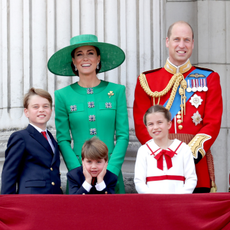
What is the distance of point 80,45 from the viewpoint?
13.0 ft

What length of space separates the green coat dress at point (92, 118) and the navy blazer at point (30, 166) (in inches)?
9.7

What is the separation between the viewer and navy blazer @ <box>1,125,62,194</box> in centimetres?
350

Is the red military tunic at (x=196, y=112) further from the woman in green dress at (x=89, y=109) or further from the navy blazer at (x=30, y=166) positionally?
the navy blazer at (x=30, y=166)

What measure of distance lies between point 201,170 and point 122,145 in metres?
0.62

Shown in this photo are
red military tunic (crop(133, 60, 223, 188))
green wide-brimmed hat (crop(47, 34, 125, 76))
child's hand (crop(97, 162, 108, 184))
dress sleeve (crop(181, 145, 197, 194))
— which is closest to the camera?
dress sleeve (crop(181, 145, 197, 194))

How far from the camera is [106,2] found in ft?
16.1

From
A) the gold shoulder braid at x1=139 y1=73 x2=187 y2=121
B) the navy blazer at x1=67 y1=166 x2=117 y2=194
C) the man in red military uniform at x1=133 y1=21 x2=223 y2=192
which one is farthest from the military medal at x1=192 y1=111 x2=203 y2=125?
the navy blazer at x1=67 y1=166 x2=117 y2=194

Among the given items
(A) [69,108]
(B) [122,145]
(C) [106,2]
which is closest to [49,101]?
(A) [69,108]

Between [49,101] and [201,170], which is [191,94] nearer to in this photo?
[201,170]

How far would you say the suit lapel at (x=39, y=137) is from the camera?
3637mm

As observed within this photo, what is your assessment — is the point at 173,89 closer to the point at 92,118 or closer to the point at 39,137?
the point at 92,118

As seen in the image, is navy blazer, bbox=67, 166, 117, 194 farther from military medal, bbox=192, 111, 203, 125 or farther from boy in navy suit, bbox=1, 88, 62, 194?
military medal, bbox=192, 111, 203, 125

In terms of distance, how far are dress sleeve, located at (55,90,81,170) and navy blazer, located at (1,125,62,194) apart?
140mm

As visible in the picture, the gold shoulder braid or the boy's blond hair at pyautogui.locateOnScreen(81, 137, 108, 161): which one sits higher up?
the gold shoulder braid
